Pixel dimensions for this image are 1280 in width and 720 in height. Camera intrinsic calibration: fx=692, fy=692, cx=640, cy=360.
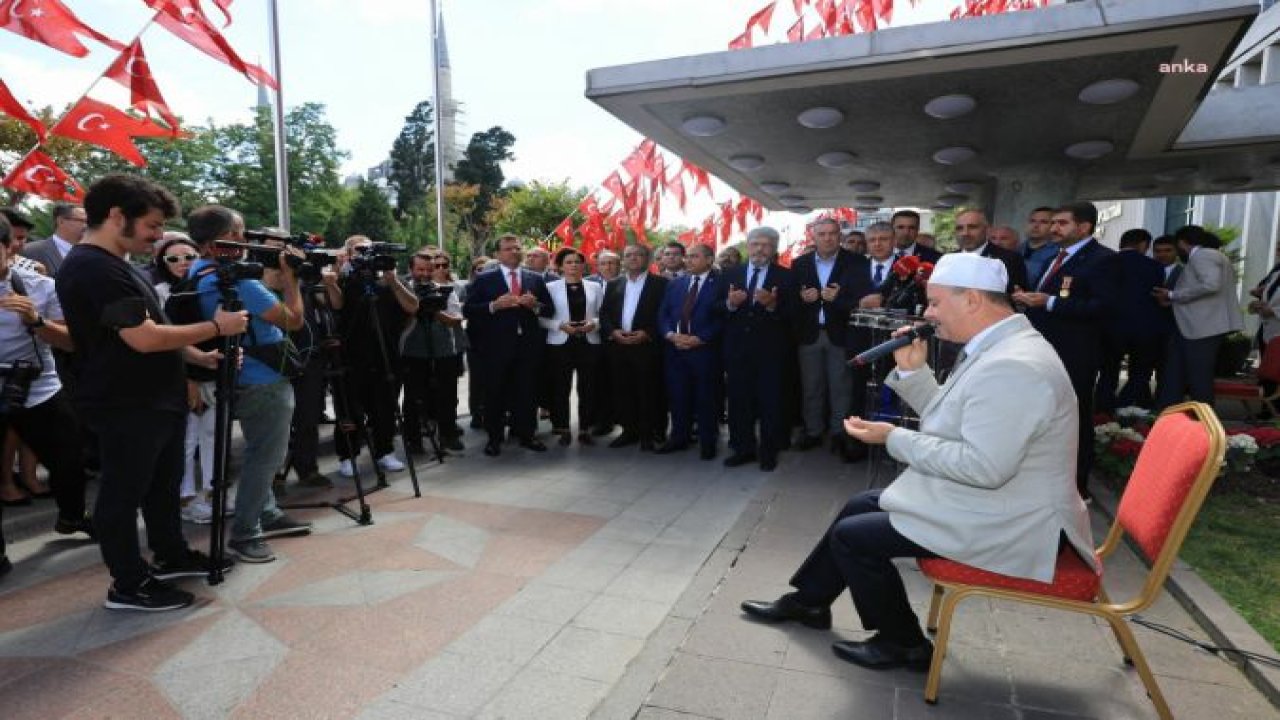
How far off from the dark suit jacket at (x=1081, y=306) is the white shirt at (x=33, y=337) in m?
6.53

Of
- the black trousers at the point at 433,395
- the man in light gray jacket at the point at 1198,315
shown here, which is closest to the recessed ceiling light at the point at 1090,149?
the man in light gray jacket at the point at 1198,315

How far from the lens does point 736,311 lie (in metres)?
6.41

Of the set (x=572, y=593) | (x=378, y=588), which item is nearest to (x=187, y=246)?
(x=378, y=588)

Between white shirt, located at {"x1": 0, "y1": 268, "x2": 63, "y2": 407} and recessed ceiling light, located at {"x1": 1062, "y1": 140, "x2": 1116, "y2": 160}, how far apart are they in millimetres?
9546

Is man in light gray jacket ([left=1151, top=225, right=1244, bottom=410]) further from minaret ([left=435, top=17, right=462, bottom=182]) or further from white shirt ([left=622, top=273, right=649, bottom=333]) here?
minaret ([left=435, top=17, right=462, bottom=182])

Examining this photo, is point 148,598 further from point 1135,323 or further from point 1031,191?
point 1031,191

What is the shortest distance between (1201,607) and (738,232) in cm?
1626

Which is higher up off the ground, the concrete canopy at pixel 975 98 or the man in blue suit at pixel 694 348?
the concrete canopy at pixel 975 98

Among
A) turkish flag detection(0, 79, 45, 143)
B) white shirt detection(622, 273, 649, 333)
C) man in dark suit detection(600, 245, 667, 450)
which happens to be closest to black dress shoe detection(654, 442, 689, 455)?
man in dark suit detection(600, 245, 667, 450)

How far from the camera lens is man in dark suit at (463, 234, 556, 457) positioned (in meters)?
6.95

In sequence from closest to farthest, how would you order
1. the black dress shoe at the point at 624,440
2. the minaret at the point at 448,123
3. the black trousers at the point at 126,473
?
the black trousers at the point at 126,473 < the black dress shoe at the point at 624,440 < the minaret at the point at 448,123

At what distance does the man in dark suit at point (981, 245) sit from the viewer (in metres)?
5.43

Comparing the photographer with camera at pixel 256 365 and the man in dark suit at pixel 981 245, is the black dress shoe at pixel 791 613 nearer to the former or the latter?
the photographer with camera at pixel 256 365

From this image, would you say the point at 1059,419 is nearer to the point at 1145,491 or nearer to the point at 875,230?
the point at 1145,491
